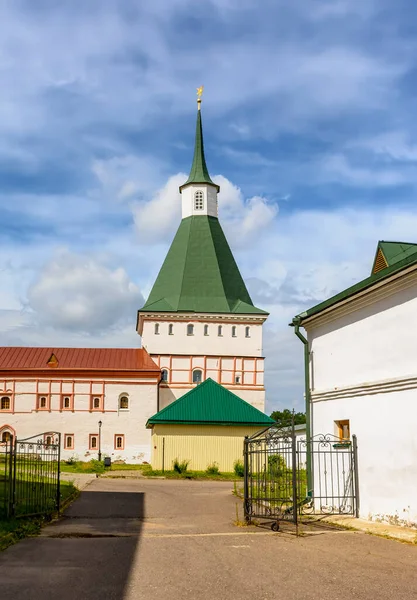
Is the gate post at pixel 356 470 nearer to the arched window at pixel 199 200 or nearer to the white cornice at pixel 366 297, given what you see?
the white cornice at pixel 366 297

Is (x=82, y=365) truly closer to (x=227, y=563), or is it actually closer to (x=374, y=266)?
(x=374, y=266)

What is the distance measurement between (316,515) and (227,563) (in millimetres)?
5366

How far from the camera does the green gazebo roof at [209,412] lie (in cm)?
3775

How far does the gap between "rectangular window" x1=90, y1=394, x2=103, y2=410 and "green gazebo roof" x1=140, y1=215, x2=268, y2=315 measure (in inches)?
297

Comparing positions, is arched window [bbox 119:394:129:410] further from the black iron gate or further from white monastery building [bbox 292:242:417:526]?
white monastery building [bbox 292:242:417:526]

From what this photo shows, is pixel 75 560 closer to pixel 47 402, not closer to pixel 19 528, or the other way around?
pixel 19 528

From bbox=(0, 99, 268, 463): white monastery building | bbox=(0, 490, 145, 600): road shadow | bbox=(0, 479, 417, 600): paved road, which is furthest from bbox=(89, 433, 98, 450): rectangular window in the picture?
bbox=(0, 479, 417, 600): paved road

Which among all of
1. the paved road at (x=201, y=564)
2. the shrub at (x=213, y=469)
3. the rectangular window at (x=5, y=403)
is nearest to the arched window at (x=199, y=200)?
the rectangular window at (x=5, y=403)

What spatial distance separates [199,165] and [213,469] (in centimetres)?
3267

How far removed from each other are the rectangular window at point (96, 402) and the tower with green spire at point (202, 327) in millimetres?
4635

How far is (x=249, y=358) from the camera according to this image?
5462 cm

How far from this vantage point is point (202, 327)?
54531mm

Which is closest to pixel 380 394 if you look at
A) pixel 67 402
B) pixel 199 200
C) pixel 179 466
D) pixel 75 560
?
pixel 75 560

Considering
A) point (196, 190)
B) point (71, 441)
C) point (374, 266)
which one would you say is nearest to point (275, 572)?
point (374, 266)
